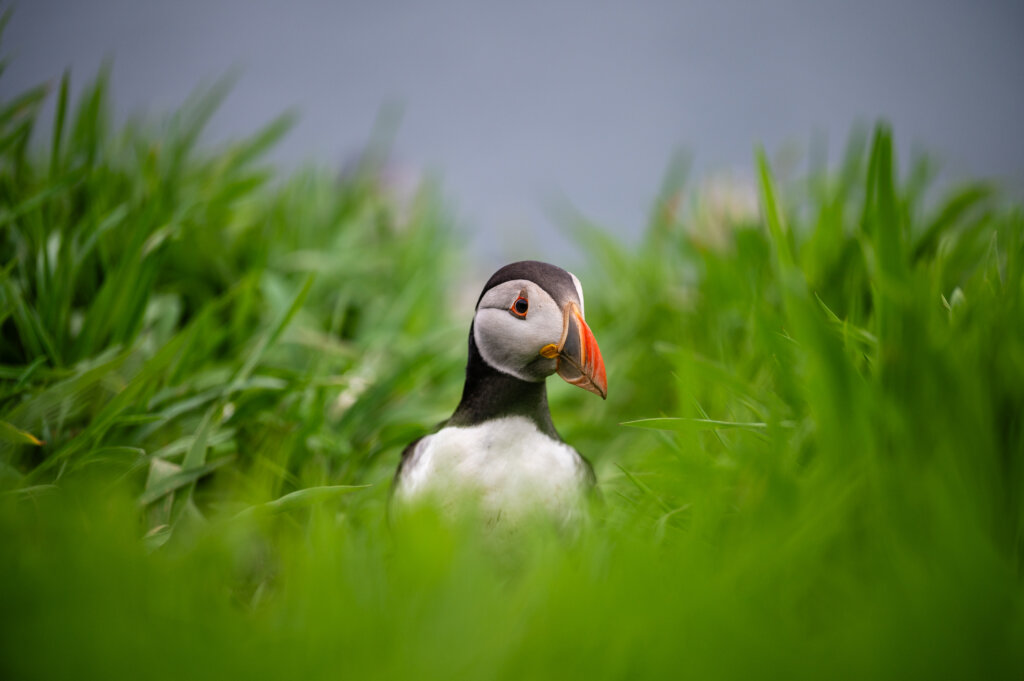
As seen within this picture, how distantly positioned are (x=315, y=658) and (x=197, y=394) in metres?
0.88

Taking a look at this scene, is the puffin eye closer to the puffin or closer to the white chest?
the puffin

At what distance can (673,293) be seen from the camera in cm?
194

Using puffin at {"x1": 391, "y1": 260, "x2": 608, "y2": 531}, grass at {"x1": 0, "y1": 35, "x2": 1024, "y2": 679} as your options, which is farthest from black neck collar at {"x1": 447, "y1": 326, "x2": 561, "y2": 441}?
grass at {"x1": 0, "y1": 35, "x2": 1024, "y2": 679}

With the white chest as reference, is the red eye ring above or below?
above

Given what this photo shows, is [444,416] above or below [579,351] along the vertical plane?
below

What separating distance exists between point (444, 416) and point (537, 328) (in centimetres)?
72

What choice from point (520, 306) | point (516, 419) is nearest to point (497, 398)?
point (516, 419)

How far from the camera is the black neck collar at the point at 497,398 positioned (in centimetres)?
90

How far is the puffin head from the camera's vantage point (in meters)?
0.83

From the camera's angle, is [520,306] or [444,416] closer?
[520,306]

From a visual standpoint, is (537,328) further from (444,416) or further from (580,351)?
(444,416)

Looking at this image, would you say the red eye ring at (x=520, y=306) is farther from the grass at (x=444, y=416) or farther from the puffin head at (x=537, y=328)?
the grass at (x=444, y=416)

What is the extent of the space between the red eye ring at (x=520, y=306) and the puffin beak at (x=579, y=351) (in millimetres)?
54

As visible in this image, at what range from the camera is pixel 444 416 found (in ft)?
4.96
